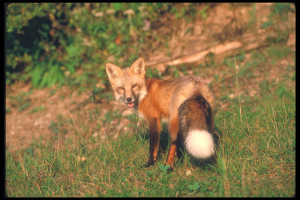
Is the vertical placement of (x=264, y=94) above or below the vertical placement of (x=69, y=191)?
above

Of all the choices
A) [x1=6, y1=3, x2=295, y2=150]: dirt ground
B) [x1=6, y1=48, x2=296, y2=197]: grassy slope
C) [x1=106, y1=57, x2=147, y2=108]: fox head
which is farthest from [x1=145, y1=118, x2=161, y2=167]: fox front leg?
[x1=6, y1=3, x2=295, y2=150]: dirt ground

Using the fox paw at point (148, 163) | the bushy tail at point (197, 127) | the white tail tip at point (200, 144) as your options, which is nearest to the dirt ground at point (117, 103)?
the fox paw at point (148, 163)

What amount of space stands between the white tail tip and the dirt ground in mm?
2809

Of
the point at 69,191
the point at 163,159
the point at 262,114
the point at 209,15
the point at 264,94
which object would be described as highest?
the point at 209,15

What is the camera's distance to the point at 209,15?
8492 millimetres

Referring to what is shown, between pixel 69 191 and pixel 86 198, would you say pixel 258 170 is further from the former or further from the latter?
pixel 69 191

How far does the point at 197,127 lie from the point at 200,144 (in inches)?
11.7

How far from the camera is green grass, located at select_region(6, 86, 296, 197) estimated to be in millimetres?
2982

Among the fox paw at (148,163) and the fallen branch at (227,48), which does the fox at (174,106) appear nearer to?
the fox paw at (148,163)

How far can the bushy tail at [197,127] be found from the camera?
2.88 meters

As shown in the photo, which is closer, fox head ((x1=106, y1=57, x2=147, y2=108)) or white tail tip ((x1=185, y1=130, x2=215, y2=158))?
white tail tip ((x1=185, y1=130, x2=215, y2=158))

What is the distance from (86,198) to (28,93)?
5.84m

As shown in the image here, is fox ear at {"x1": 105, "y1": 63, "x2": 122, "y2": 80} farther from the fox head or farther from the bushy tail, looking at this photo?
the bushy tail

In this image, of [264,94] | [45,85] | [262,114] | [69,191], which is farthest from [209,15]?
[69,191]
